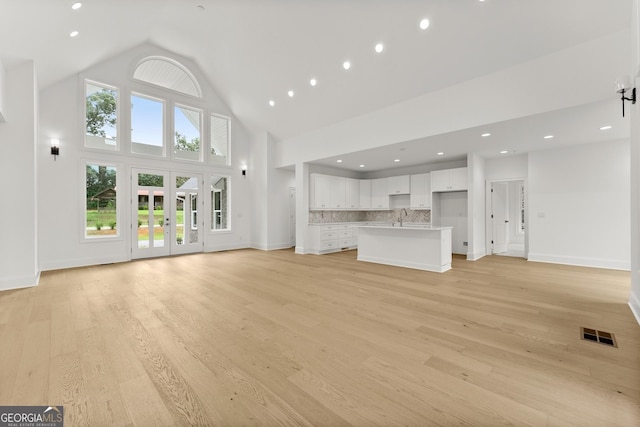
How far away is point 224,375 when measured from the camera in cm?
193

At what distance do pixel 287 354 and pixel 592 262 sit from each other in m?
6.92

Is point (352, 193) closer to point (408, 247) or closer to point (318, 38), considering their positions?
point (408, 247)

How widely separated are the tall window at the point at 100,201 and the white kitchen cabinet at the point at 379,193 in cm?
738

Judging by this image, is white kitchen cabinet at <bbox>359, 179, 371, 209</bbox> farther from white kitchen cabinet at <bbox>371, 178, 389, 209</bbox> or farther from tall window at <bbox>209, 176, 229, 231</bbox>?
tall window at <bbox>209, 176, 229, 231</bbox>

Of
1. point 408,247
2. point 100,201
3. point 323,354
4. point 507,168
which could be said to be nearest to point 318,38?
point 408,247

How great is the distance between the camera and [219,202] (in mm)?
8562

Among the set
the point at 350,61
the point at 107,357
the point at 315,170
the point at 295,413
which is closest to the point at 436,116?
the point at 350,61

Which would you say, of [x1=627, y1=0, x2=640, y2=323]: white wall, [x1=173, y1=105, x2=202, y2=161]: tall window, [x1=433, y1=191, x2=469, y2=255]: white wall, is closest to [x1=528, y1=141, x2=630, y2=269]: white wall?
[x1=433, y1=191, x2=469, y2=255]: white wall

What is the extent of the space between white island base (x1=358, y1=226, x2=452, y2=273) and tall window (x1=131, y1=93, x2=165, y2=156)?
5.93 m

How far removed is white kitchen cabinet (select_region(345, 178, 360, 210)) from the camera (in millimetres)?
9153

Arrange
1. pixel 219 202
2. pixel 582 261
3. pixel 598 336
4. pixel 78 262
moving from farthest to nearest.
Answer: pixel 219 202 < pixel 78 262 < pixel 582 261 < pixel 598 336

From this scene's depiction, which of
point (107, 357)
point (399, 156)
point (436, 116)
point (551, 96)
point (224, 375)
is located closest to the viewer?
point (224, 375)

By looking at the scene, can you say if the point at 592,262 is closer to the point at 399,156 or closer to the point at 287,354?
the point at 399,156
